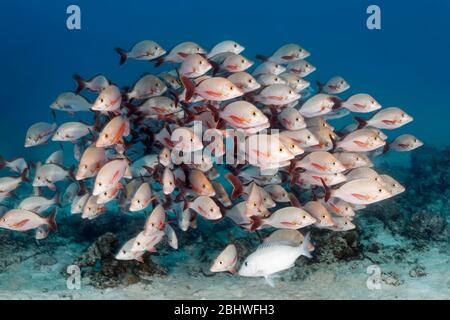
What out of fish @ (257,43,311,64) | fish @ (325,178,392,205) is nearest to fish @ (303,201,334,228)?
fish @ (325,178,392,205)

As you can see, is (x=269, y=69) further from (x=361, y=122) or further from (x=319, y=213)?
(x=319, y=213)

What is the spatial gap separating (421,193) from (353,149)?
6009 millimetres

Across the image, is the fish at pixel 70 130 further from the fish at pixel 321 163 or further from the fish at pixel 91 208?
Result: the fish at pixel 321 163

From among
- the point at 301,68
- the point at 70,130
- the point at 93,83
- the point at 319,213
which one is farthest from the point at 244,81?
the point at 70,130

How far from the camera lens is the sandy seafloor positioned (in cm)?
554

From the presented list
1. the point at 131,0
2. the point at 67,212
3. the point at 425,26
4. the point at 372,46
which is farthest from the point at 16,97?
the point at 425,26

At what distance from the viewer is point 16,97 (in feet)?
191

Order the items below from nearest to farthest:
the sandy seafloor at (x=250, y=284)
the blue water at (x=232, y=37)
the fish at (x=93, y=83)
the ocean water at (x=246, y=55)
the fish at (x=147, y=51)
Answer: the sandy seafloor at (x=250, y=284) → the ocean water at (x=246, y=55) → the fish at (x=93, y=83) → the fish at (x=147, y=51) → the blue water at (x=232, y=37)

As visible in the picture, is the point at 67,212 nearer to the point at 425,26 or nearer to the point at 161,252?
the point at 161,252

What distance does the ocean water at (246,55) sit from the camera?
19.7 ft

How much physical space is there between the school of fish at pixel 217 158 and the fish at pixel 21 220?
0.04 feet

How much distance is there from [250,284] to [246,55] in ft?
246

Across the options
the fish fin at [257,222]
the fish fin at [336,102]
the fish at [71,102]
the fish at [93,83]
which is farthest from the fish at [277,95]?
the fish at [71,102]
